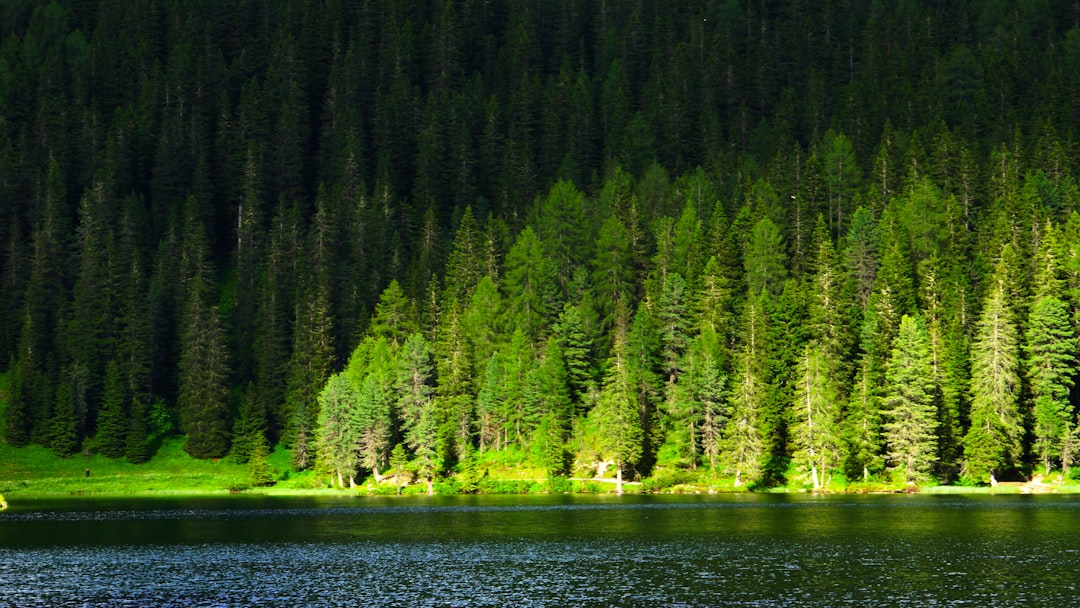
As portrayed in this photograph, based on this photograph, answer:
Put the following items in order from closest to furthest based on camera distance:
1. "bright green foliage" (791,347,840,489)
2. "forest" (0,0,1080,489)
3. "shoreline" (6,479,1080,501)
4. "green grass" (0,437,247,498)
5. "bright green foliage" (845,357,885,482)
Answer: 1. "shoreline" (6,479,1080,501)
2. "bright green foliage" (845,357,885,482)
3. "bright green foliage" (791,347,840,489)
4. "forest" (0,0,1080,489)
5. "green grass" (0,437,247,498)

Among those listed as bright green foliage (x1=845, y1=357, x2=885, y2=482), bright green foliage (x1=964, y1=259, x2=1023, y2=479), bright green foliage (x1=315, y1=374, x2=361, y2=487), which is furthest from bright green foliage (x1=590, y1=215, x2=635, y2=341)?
bright green foliage (x1=964, y1=259, x2=1023, y2=479)

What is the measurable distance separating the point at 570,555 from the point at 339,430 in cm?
8078

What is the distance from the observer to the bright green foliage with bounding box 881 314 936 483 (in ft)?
433

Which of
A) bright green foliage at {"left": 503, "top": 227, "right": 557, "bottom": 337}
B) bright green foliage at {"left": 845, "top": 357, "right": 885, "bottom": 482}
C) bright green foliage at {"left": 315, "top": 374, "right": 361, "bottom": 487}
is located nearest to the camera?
bright green foliage at {"left": 845, "top": 357, "right": 885, "bottom": 482}

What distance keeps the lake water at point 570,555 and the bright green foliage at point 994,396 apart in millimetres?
6764

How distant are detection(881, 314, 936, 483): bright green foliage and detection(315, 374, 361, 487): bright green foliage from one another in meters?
63.3

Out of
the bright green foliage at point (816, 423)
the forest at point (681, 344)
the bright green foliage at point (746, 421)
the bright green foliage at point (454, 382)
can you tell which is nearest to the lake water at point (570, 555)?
the bright green foliage at point (816, 423)

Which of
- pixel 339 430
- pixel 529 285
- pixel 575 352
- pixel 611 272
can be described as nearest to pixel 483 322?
pixel 529 285

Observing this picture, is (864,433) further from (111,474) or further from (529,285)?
(111,474)

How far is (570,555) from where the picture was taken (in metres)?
81.6

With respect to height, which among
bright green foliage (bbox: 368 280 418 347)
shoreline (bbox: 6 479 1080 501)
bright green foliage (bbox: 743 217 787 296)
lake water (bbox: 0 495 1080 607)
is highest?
bright green foliage (bbox: 743 217 787 296)

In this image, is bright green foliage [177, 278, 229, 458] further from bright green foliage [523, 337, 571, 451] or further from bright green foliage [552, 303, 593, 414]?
bright green foliage [552, 303, 593, 414]

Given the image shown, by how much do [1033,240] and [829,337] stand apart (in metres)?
29.8

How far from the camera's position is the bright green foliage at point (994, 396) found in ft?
424
